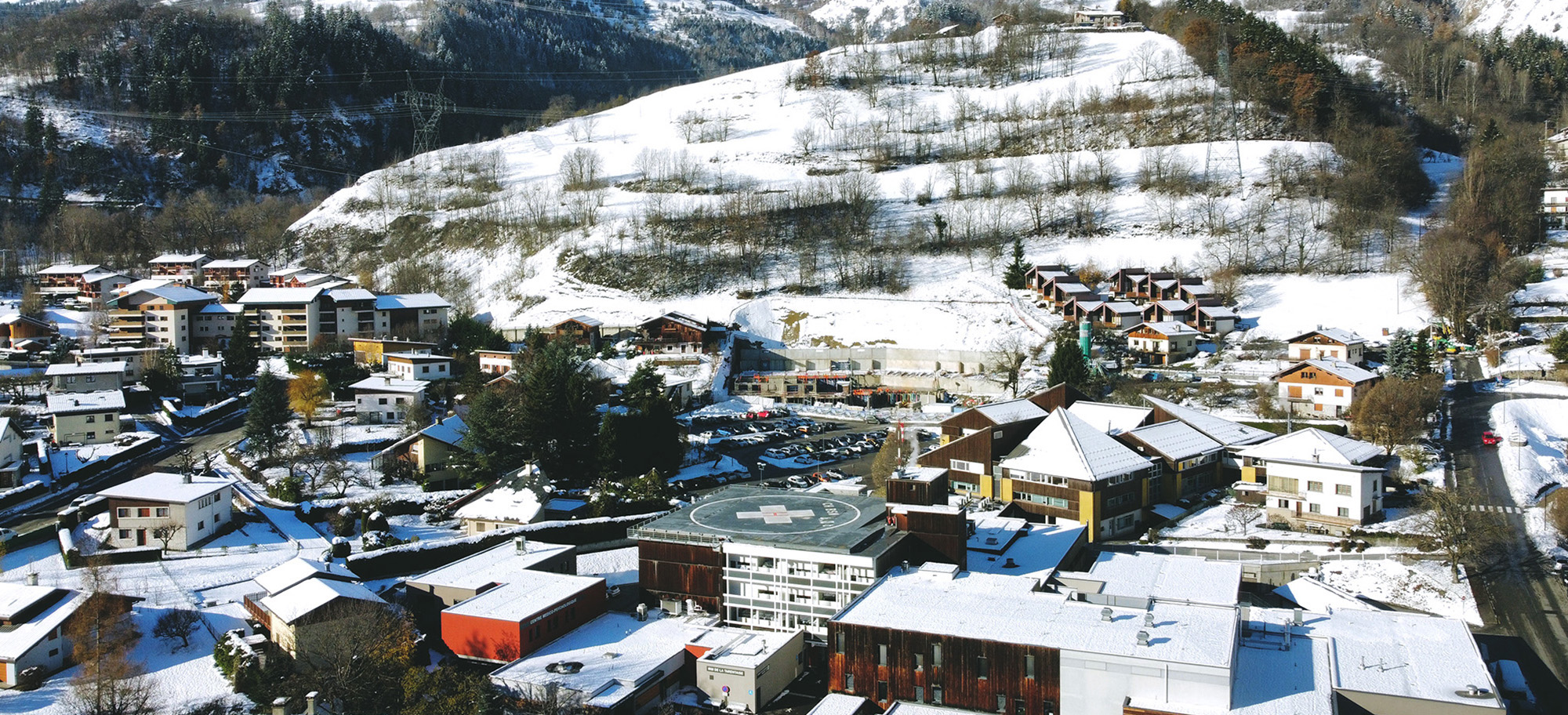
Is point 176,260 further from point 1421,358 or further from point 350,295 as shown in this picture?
point 1421,358

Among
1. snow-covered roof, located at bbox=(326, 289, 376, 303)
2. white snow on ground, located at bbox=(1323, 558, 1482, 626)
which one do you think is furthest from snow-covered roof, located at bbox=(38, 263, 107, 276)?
white snow on ground, located at bbox=(1323, 558, 1482, 626)

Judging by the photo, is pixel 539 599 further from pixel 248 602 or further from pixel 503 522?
pixel 503 522

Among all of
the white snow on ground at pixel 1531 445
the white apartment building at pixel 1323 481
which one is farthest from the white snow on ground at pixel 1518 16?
the white apartment building at pixel 1323 481

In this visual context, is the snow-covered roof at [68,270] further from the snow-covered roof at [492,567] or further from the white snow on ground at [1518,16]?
the white snow on ground at [1518,16]

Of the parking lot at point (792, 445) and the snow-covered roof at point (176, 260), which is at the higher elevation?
the snow-covered roof at point (176, 260)

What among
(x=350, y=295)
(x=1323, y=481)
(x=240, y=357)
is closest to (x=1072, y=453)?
(x=1323, y=481)

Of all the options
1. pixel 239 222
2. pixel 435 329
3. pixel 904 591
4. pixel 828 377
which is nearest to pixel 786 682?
pixel 904 591
